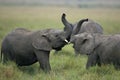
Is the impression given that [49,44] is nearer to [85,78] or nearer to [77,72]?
[77,72]

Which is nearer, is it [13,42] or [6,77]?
[6,77]

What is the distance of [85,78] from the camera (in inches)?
368

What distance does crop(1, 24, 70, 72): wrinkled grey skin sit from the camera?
1044 cm

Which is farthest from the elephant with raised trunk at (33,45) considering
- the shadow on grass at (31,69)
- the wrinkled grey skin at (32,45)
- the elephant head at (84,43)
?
the elephant head at (84,43)

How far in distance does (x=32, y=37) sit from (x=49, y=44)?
50cm

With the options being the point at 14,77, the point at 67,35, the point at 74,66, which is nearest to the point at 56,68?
the point at 74,66

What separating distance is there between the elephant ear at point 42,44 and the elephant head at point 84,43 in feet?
1.97

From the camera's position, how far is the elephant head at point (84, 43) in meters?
10.5

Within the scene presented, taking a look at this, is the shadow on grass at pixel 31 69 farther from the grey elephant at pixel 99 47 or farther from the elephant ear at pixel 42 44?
the grey elephant at pixel 99 47

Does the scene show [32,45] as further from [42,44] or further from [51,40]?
[51,40]

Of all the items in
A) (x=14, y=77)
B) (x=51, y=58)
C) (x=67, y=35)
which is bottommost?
(x=51, y=58)

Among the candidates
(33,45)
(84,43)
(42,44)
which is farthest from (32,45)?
(84,43)

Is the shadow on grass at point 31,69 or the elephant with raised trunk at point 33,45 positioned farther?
the shadow on grass at point 31,69

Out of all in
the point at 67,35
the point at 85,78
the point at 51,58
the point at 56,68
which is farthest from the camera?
the point at 51,58
